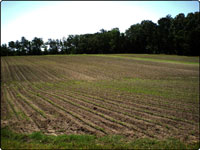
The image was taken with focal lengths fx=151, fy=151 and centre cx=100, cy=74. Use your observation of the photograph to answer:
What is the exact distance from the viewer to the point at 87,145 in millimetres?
4945

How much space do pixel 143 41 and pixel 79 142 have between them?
7026 centimetres

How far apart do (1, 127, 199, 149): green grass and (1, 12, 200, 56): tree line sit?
52.0 metres

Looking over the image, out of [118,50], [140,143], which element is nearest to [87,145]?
[140,143]

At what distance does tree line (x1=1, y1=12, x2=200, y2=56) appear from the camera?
50625 millimetres

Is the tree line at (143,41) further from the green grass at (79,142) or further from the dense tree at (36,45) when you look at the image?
the green grass at (79,142)

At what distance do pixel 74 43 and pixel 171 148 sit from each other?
338 feet

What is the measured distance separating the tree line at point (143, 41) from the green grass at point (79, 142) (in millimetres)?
52011

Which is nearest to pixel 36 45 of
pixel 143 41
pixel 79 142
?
pixel 143 41

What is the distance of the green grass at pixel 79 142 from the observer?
4.86m

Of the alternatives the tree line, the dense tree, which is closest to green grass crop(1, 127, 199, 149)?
the tree line

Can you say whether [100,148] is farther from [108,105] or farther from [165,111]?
[165,111]

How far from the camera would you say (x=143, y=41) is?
2751 inches

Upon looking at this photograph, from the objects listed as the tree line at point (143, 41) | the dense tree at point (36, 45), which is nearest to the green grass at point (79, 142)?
the tree line at point (143, 41)

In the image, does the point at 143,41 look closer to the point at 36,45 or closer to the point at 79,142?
the point at 36,45
